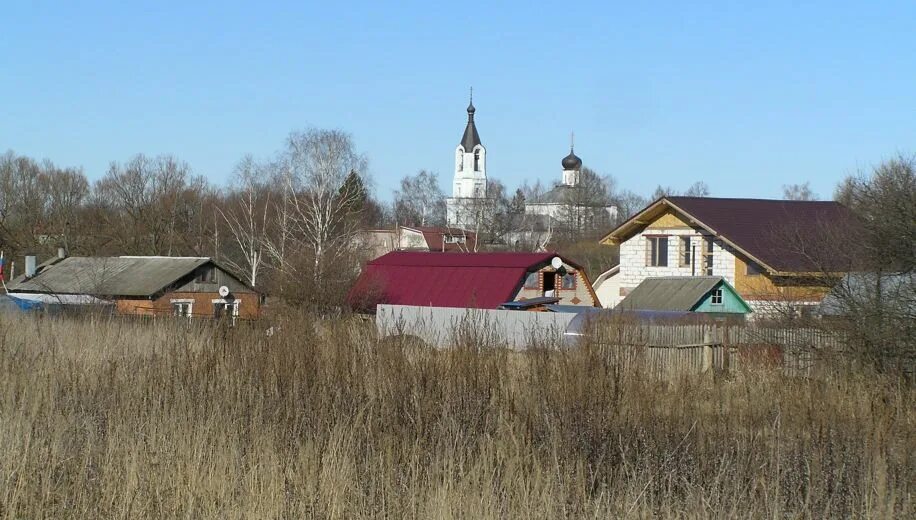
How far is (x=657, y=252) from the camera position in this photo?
41.0 metres

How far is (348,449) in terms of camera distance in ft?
29.6

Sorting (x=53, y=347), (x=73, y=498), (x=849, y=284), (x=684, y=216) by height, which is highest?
(x=684, y=216)

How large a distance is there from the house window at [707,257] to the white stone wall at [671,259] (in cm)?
12

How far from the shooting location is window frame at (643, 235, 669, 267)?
40.8m

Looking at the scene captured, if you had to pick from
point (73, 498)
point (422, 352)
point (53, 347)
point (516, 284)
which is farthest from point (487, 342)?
point (516, 284)

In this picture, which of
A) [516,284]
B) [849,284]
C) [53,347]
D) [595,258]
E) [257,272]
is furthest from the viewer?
[595,258]

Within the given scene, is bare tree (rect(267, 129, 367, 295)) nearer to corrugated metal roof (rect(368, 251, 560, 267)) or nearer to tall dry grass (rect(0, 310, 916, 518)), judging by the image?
corrugated metal roof (rect(368, 251, 560, 267))

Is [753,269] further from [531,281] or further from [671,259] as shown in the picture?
[531,281]

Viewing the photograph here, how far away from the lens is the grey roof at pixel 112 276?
42.3 metres

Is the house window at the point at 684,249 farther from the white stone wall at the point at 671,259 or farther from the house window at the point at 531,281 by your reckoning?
the house window at the point at 531,281

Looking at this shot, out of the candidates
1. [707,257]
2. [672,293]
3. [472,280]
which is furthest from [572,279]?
[672,293]

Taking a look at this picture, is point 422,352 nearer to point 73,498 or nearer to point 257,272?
point 73,498

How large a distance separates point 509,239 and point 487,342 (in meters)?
72.4

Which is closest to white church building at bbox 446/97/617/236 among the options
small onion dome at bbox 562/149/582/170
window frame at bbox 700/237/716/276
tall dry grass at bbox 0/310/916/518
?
small onion dome at bbox 562/149/582/170
